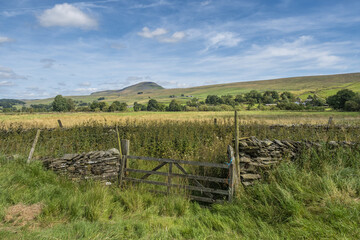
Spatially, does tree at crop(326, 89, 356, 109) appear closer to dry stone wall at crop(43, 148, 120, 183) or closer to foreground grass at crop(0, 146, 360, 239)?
foreground grass at crop(0, 146, 360, 239)

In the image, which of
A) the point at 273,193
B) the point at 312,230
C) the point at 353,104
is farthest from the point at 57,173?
the point at 353,104

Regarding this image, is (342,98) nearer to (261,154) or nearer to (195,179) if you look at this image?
(261,154)

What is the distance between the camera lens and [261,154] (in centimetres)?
643

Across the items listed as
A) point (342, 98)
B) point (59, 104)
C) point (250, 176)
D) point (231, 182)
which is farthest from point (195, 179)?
point (59, 104)

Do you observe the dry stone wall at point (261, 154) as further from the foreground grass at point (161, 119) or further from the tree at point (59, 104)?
the tree at point (59, 104)

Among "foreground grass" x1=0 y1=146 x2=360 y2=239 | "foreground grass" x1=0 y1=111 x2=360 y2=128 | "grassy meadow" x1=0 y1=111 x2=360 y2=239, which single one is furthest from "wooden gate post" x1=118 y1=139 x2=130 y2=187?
"foreground grass" x1=0 y1=111 x2=360 y2=128

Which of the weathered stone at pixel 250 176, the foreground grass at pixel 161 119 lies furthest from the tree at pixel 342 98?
the weathered stone at pixel 250 176

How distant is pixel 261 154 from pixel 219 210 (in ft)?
7.08

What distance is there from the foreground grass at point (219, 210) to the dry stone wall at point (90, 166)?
75cm

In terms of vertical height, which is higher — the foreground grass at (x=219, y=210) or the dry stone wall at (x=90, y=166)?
the dry stone wall at (x=90, y=166)

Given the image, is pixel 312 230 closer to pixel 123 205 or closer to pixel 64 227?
pixel 123 205

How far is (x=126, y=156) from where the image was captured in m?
7.16

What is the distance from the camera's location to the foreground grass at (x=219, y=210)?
404 centimetres

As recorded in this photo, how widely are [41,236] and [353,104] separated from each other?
208 feet
